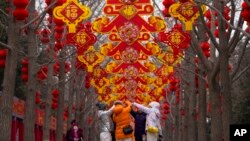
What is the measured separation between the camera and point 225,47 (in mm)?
14102

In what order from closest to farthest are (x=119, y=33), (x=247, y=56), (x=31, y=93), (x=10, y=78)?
(x=10, y=78), (x=31, y=93), (x=119, y=33), (x=247, y=56)

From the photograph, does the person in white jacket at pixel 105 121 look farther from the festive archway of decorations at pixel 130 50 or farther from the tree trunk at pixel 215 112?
the festive archway of decorations at pixel 130 50

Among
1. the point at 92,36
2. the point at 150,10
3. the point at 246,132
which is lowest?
the point at 246,132

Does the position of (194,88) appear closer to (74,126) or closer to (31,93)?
(74,126)

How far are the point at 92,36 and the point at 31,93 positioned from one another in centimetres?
353

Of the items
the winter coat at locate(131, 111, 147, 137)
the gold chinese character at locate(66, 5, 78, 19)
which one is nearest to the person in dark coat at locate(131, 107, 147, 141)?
the winter coat at locate(131, 111, 147, 137)

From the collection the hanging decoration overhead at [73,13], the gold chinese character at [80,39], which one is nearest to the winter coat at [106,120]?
the hanging decoration overhead at [73,13]

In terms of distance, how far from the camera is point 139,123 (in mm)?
17453

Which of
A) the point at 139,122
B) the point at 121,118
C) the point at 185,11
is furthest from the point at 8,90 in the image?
the point at 139,122

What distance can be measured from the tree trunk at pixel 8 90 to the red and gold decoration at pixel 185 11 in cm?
372

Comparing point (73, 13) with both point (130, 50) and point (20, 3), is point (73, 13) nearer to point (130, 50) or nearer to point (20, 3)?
point (20, 3)

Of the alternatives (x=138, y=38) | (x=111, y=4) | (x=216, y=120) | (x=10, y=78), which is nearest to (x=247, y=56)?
(x=138, y=38)

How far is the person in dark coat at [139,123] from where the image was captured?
56.5 ft

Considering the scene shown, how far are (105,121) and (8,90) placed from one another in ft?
10.6
